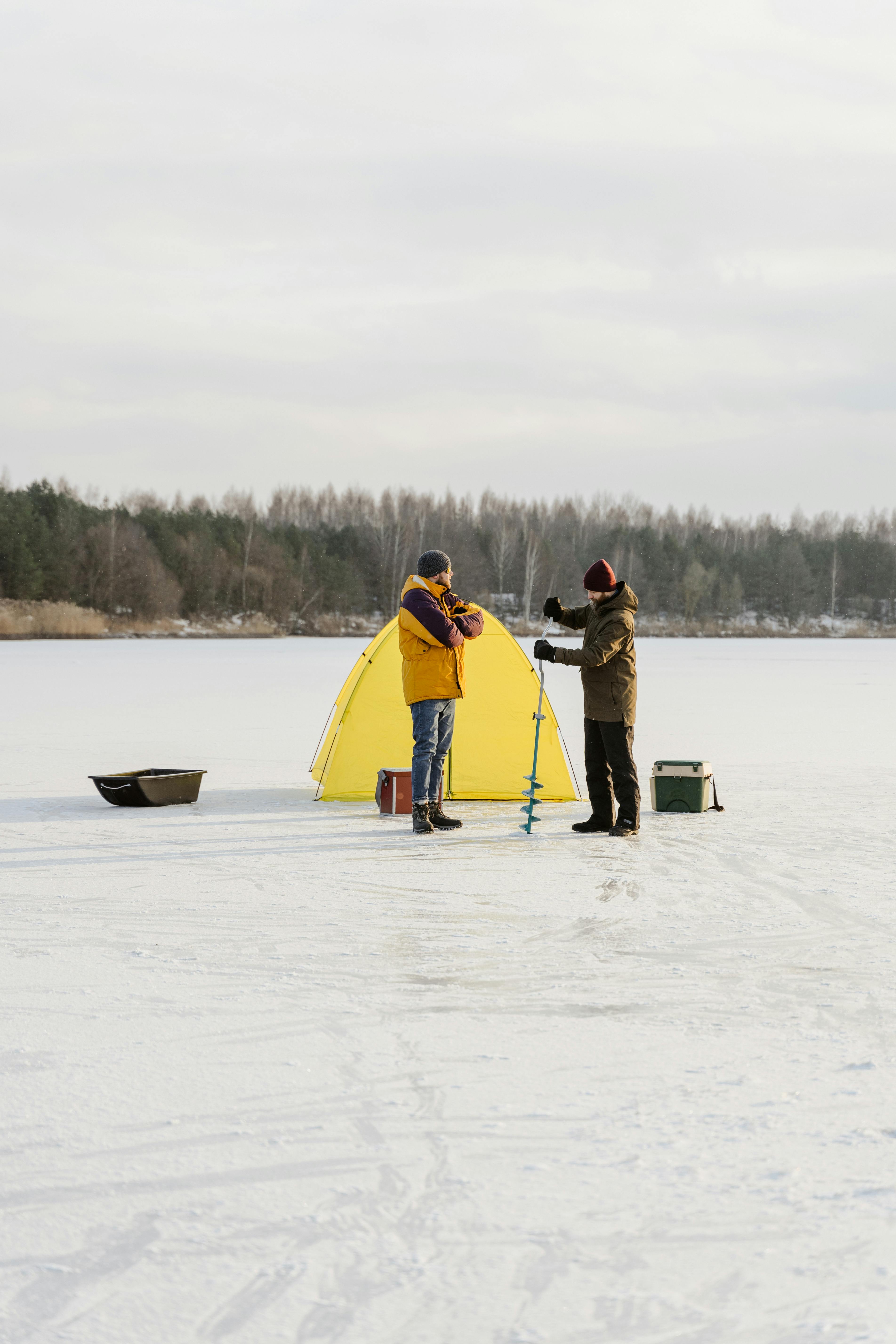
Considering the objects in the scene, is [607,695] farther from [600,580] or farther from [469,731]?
[469,731]

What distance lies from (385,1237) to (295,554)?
2831 inches

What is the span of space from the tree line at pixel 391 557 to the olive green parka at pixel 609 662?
176 ft

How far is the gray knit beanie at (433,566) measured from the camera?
723 cm

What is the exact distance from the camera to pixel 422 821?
7125mm

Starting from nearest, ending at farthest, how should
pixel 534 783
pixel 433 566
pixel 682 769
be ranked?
1. pixel 433 566
2. pixel 534 783
3. pixel 682 769

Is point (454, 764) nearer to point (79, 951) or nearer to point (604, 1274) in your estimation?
point (79, 951)

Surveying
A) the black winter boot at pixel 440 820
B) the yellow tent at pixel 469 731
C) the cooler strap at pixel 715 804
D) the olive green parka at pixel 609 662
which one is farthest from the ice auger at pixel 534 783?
the cooler strap at pixel 715 804

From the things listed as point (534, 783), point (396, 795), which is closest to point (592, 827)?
point (534, 783)

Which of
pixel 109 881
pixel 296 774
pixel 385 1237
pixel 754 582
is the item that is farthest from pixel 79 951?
pixel 754 582

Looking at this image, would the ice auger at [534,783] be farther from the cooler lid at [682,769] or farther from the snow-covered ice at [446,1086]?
the cooler lid at [682,769]

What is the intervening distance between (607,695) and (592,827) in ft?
2.64

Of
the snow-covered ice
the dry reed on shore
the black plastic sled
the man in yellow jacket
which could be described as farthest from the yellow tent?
the dry reed on shore

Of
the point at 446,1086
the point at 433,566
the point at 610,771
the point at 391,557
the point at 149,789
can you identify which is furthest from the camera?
the point at 391,557

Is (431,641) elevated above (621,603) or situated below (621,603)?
below
